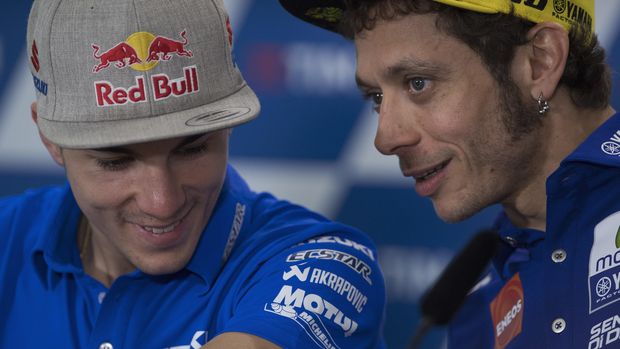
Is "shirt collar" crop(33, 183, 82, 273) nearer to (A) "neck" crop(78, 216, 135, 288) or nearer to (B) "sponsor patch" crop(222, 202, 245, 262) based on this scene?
(A) "neck" crop(78, 216, 135, 288)

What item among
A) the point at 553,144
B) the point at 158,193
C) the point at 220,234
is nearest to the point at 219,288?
the point at 220,234

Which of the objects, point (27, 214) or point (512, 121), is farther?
point (27, 214)

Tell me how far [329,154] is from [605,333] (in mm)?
1765

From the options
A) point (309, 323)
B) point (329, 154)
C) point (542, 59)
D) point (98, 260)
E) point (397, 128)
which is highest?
point (542, 59)

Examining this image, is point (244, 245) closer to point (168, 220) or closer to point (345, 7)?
point (168, 220)

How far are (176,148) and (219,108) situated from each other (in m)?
0.11

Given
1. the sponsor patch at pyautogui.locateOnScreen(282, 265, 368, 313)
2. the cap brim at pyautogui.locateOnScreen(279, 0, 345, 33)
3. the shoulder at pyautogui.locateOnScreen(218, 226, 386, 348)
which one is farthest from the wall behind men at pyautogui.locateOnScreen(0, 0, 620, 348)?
the sponsor patch at pyautogui.locateOnScreen(282, 265, 368, 313)

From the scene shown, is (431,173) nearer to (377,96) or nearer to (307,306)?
(377,96)

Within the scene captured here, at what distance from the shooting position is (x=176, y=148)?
198 centimetres

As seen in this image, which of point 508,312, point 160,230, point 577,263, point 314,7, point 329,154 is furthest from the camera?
point 329,154

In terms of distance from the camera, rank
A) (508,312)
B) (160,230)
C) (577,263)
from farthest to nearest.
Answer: (508,312) < (160,230) < (577,263)

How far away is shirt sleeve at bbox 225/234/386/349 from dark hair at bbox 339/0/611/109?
0.42 m

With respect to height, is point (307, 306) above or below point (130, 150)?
below

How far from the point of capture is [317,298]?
189 centimetres
